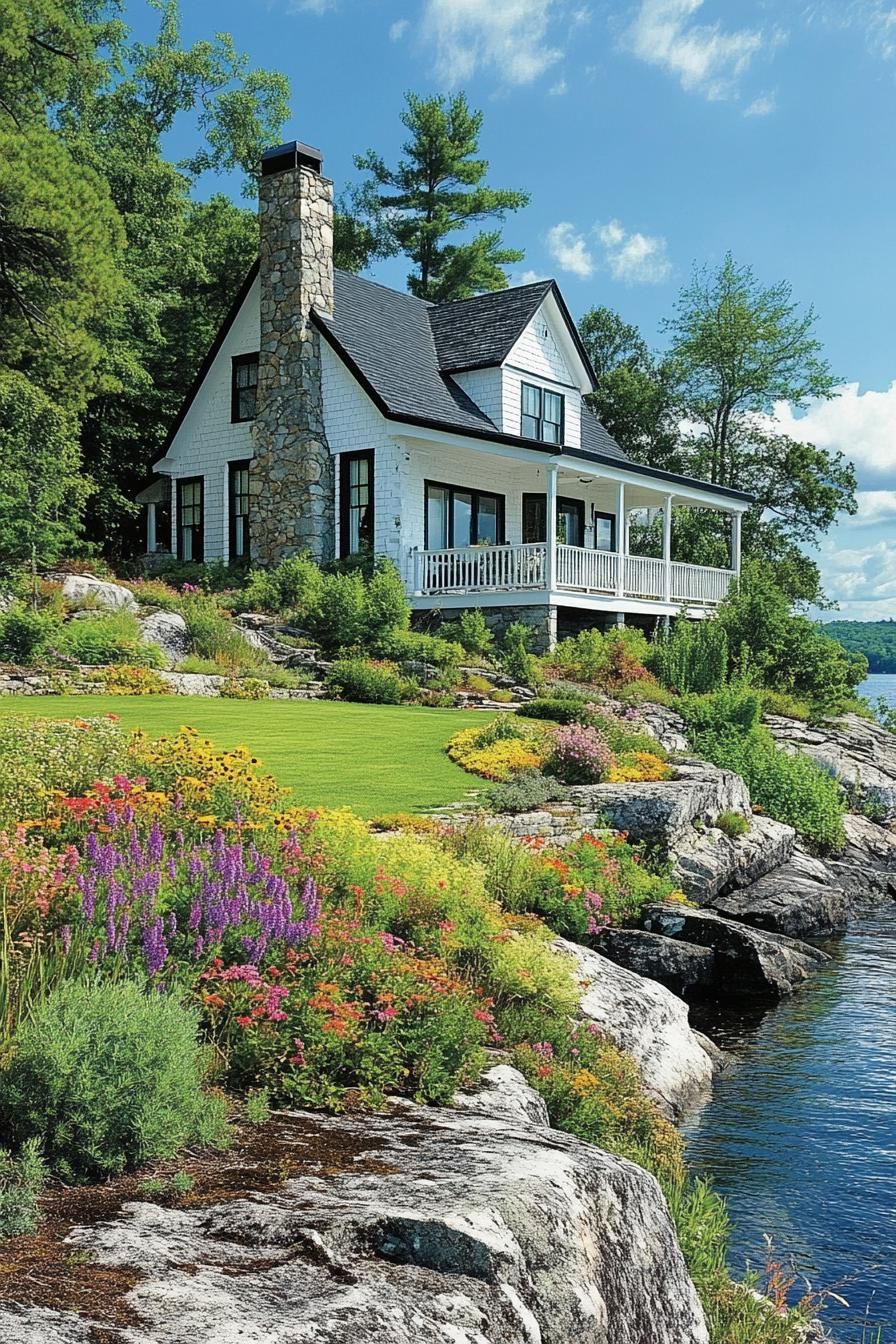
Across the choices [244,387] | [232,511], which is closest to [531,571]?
[232,511]

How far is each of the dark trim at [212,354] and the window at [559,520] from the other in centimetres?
847

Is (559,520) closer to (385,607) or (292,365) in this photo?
(292,365)

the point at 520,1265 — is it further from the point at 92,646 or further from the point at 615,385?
the point at 615,385

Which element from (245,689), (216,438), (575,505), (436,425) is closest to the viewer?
(245,689)

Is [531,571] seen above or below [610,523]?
below

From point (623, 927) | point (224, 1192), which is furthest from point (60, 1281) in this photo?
point (623, 927)

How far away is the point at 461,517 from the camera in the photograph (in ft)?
91.6

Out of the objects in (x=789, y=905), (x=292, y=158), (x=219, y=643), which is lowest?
(x=789, y=905)

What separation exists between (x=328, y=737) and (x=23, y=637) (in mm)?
6312

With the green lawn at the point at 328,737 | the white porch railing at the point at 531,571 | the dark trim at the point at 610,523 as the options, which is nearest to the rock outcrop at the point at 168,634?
the green lawn at the point at 328,737

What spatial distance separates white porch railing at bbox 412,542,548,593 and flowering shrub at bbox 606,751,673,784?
9.41 m

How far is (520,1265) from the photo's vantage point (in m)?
3.44

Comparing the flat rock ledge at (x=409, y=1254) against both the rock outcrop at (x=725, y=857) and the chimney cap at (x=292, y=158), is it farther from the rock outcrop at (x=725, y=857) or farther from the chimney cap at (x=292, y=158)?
the chimney cap at (x=292, y=158)

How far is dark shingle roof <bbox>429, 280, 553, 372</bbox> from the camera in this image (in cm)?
2878
